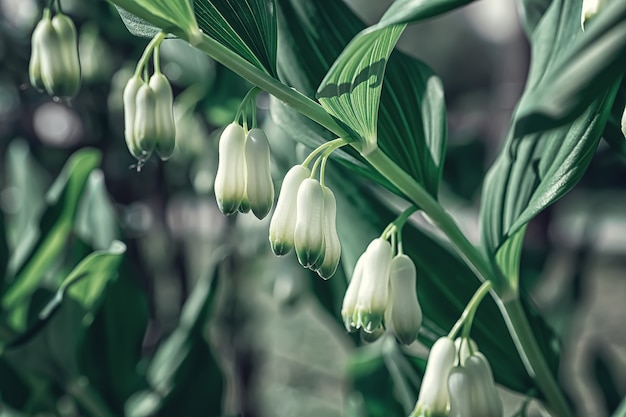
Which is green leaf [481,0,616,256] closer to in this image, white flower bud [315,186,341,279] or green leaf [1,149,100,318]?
white flower bud [315,186,341,279]

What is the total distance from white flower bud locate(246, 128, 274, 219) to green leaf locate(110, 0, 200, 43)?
0.09 metres

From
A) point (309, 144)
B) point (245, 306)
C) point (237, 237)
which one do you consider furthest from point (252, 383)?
point (309, 144)

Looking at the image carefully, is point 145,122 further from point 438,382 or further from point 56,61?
point 438,382

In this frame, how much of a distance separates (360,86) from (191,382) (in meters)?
0.65

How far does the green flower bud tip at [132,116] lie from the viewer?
544 millimetres

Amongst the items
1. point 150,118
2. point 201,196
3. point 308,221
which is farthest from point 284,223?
point 201,196

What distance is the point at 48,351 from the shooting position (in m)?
0.93

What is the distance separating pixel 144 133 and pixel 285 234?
0.42 ft

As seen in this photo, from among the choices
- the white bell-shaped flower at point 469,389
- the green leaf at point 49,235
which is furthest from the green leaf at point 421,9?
the green leaf at point 49,235

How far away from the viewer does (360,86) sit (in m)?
0.51

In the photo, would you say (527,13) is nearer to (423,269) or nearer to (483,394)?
(423,269)

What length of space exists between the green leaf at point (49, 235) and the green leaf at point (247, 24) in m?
0.49

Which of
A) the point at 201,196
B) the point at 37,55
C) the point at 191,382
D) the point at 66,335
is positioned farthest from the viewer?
the point at 201,196

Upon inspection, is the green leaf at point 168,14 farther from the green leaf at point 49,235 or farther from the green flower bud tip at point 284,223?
the green leaf at point 49,235
